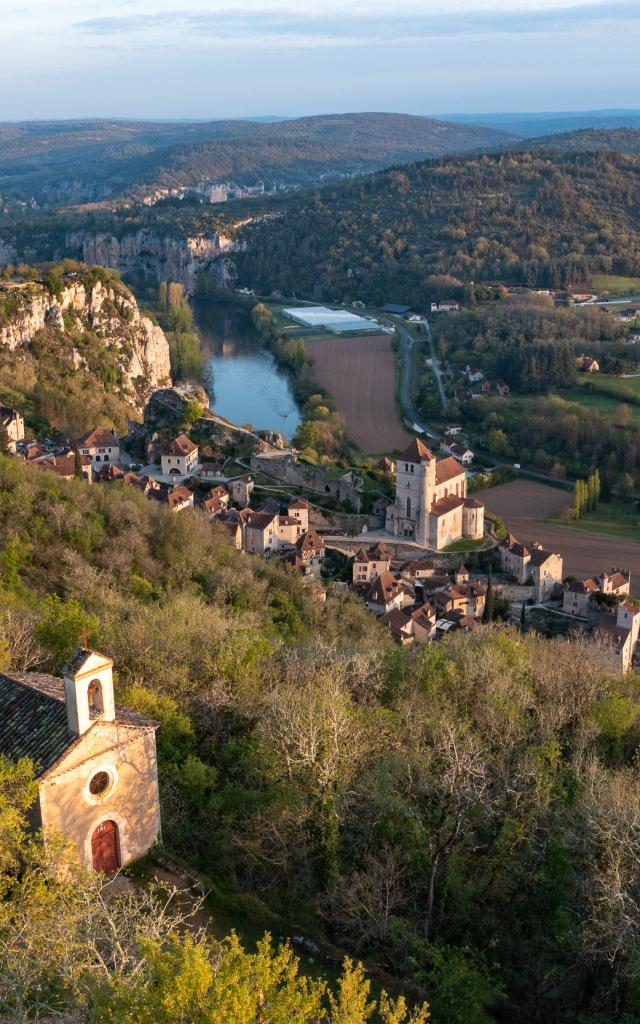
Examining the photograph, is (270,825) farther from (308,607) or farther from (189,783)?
(308,607)

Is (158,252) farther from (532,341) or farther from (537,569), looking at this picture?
(537,569)

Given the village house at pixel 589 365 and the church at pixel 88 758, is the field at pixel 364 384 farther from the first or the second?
the church at pixel 88 758

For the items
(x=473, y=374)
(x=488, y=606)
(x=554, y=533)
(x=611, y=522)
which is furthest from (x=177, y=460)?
(x=473, y=374)

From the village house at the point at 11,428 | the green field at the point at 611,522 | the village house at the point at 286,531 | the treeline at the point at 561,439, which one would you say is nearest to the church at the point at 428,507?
the village house at the point at 286,531

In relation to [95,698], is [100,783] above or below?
below

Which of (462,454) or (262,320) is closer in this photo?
(462,454)

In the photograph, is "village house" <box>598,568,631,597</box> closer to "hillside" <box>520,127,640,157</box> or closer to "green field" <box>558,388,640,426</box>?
"green field" <box>558,388,640,426</box>
